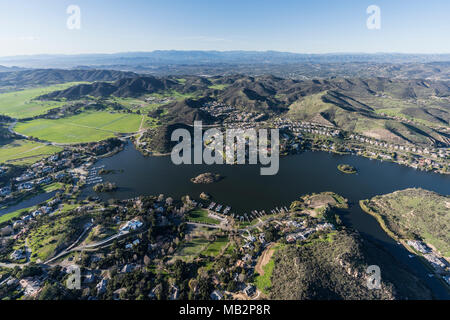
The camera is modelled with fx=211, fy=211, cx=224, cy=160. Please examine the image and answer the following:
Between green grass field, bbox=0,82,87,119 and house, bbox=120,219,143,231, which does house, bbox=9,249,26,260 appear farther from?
green grass field, bbox=0,82,87,119

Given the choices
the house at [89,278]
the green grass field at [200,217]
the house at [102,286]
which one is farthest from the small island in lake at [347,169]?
the house at [89,278]

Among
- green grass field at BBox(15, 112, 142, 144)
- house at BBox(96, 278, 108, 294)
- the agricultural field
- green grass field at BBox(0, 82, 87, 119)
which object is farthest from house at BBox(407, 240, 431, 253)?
green grass field at BBox(0, 82, 87, 119)

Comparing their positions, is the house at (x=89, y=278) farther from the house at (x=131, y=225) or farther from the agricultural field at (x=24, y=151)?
the agricultural field at (x=24, y=151)

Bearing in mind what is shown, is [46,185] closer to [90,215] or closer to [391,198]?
[90,215]

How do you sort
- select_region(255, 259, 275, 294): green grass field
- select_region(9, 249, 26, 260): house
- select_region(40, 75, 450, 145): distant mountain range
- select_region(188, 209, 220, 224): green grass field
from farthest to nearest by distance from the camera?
select_region(40, 75, 450, 145): distant mountain range, select_region(188, 209, 220, 224): green grass field, select_region(9, 249, 26, 260): house, select_region(255, 259, 275, 294): green grass field

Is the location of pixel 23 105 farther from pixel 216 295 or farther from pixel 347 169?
pixel 347 169

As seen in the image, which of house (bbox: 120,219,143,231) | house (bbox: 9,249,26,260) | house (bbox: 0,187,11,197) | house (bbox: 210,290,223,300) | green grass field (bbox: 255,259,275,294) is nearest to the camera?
house (bbox: 210,290,223,300)
